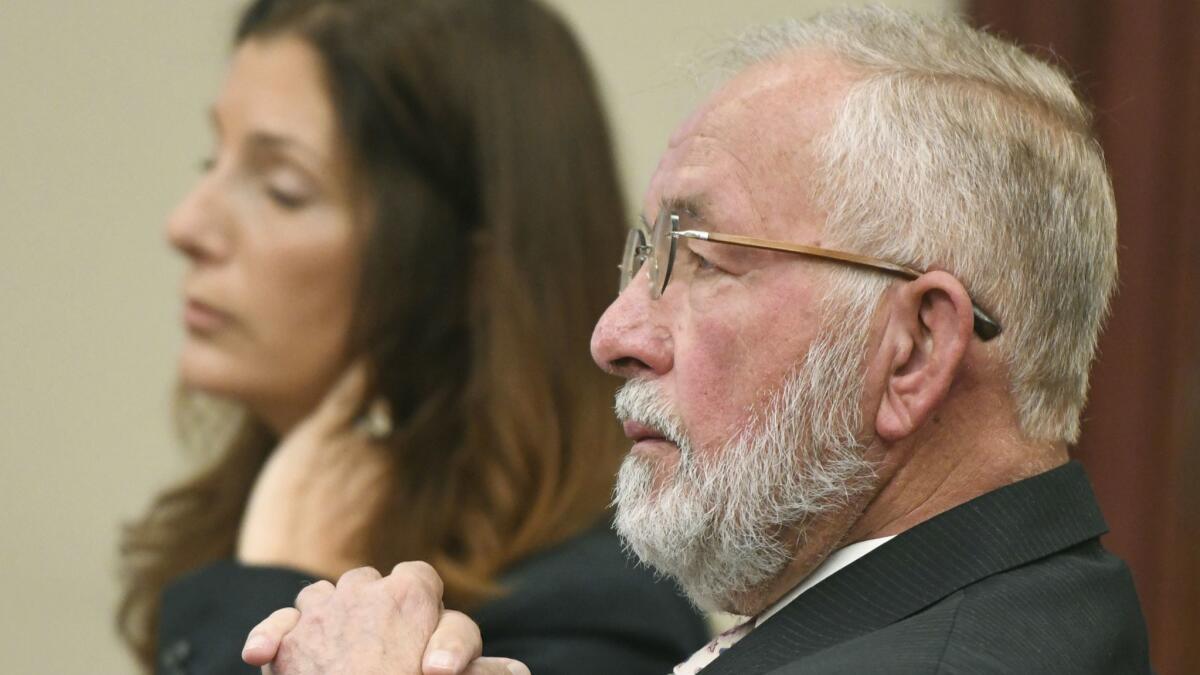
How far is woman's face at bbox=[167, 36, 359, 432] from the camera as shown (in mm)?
Result: 2799

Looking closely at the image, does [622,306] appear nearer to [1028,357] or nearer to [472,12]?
[1028,357]

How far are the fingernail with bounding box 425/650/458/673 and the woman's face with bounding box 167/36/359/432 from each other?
128 cm

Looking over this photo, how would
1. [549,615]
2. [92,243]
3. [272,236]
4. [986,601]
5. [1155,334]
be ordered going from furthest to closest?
[92,243], [1155,334], [272,236], [549,615], [986,601]

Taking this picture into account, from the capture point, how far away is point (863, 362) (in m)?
1.65

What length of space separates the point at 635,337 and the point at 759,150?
237 mm

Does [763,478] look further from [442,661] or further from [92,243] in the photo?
[92,243]

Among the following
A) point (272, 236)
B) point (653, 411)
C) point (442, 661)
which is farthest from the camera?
point (272, 236)


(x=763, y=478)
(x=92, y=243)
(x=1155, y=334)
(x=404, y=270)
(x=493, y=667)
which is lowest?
(x=92, y=243)

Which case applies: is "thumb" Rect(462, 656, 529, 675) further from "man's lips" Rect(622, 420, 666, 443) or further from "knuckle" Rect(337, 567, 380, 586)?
"man's lips" Rect(622, 420, 666, 443)

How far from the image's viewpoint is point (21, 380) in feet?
15.2

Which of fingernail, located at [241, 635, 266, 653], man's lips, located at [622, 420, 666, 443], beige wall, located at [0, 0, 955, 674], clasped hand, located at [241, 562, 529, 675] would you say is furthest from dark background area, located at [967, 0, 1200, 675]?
beige wall, located at [0, 0, 955, 674]

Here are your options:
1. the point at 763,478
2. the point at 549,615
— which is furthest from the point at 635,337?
the point at 549,615

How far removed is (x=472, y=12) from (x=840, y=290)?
1.41 metres

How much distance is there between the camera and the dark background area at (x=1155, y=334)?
3176mm
